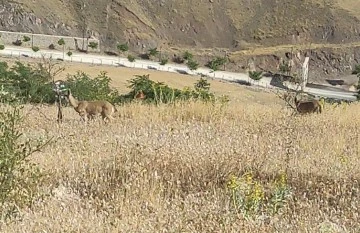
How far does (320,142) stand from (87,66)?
5798cm

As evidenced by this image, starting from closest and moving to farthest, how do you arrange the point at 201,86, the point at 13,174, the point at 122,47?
the point at 13,174 → the point at 201,86 → the point at 122,47

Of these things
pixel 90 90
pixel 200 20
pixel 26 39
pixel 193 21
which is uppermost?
pixel 200 20

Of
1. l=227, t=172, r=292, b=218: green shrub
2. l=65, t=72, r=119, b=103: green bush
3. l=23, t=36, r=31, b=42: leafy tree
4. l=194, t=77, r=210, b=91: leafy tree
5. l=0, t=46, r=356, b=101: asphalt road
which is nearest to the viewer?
l=227, t=172, r=292, b=218: green shrub

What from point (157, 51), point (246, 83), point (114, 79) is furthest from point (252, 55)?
point (114, 79)

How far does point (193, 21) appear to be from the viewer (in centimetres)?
11212

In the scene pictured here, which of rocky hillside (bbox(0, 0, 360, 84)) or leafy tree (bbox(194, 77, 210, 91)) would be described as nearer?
leafy tree (bbox(194, 77, 210, 91))

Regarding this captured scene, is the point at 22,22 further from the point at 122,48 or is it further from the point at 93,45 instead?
the point at 122,48

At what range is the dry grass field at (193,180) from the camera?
4.12m

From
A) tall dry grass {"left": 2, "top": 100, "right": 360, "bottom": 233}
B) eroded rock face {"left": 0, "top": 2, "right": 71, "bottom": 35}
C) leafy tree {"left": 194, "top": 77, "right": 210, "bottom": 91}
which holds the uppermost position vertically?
eroded rock face {"left": 0, "top": 2, "right": 71, "bottom": 35}

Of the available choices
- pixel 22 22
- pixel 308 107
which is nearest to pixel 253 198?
pixel 308 107

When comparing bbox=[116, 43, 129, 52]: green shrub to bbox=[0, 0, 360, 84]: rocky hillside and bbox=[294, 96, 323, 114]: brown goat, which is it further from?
bbox=[294, 96, 323, 114]: brown goat

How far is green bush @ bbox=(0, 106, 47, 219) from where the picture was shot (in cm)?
450

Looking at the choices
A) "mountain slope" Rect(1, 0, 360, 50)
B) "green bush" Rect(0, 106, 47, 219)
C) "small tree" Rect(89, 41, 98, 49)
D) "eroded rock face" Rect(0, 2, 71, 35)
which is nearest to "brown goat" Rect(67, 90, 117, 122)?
"green bush" Rect(0, 106, 47, 219)

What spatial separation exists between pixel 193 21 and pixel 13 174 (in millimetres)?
109077
